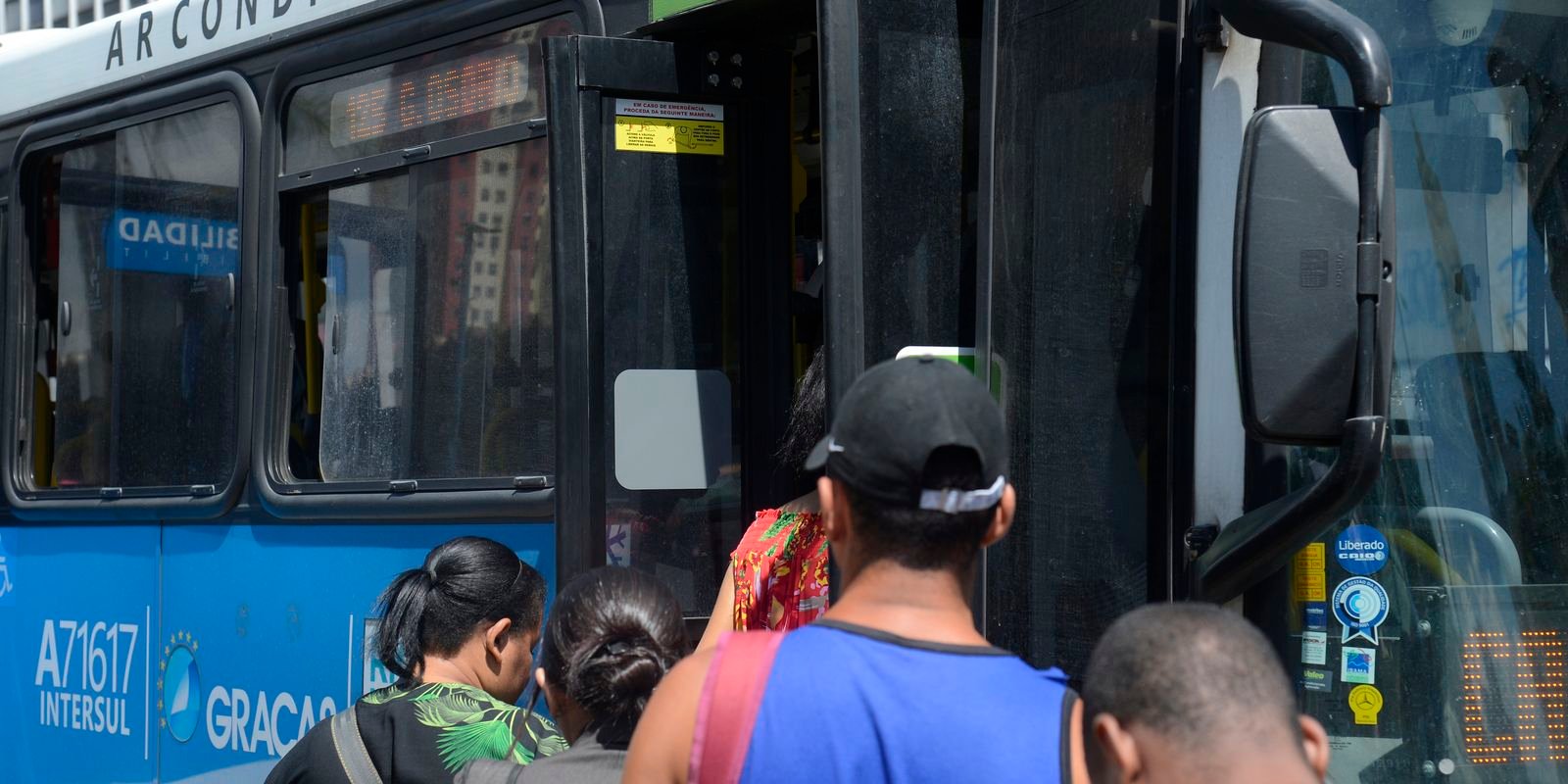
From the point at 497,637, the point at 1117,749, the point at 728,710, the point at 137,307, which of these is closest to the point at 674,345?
the point at 497,637

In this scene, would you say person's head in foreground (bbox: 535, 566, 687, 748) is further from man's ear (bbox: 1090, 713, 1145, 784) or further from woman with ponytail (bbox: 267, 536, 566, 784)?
man's ear (bbox: 1090, 713, 1145, 784)

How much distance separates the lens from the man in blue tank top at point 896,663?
1498 millimetres

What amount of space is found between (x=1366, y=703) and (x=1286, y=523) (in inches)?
12.9

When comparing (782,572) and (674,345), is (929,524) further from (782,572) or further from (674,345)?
(674,345)

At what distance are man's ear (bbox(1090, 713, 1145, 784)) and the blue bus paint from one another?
6.46ft

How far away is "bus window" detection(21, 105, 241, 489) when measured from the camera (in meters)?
4.28

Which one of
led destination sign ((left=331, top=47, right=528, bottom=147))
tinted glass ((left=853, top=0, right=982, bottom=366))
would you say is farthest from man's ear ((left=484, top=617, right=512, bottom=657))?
led destination sign ((left=331, top=47, right=528, bottom=147))

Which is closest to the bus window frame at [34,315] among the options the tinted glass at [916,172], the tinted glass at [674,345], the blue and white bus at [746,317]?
the blue and white bus at [746,317]

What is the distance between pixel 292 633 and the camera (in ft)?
12.8

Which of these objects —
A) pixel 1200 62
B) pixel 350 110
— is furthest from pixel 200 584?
pixel 1200 62

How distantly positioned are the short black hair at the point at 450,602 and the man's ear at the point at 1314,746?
61.5 inches

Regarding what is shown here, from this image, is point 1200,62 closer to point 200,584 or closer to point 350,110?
point 350,110

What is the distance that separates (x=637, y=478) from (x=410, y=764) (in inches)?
31.4

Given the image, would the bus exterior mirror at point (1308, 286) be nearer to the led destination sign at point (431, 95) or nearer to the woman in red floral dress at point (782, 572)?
the woman in red floral dress at point (782, 572)
